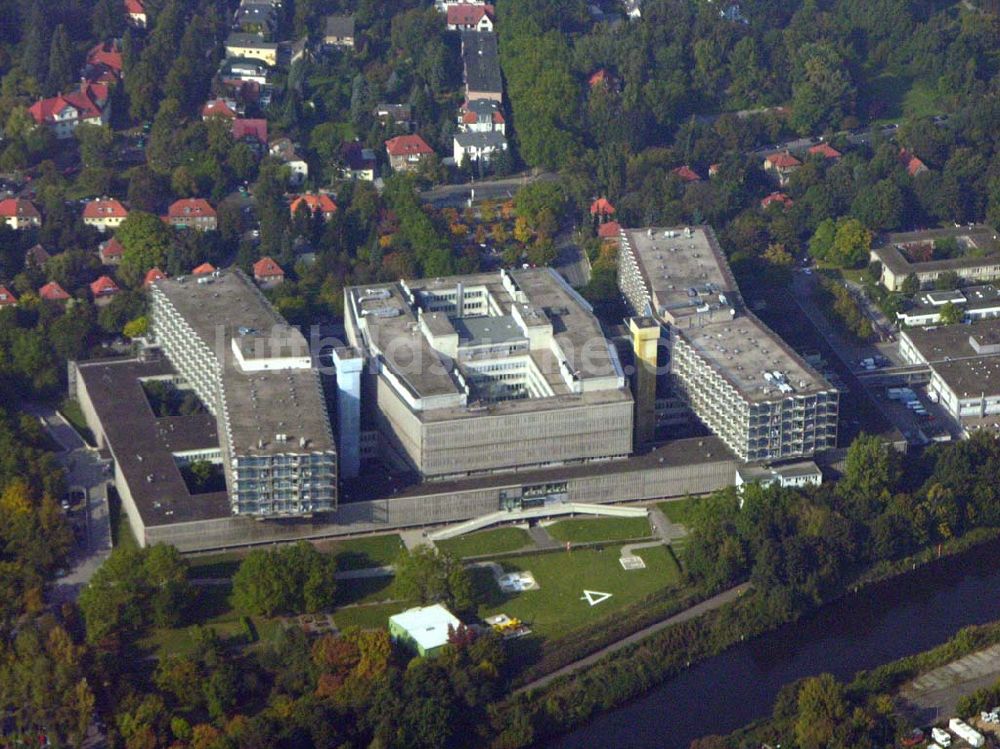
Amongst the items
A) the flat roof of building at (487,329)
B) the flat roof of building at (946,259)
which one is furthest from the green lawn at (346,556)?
the flat roof of building at (946,259)

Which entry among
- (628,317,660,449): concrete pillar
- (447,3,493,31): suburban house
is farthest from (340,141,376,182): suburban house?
(628,317,660,449): concrete pillar

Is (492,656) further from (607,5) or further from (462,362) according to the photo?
(607,5)

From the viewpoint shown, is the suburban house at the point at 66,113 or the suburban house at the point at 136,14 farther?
the suburban house at the point at 136,14

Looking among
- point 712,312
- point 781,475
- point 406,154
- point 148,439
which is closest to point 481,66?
point 406,154

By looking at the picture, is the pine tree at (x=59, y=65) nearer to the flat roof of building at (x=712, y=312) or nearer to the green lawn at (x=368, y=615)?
the flat roof of building at (x=712, y=312)

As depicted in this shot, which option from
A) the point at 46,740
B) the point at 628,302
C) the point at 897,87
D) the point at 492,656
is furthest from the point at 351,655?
the point at 897,87

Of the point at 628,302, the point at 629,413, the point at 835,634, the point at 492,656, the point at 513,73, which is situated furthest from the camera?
the point at 513,73

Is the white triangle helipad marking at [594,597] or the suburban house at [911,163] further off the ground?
the white triangle helipad marking at [594,597]
